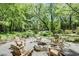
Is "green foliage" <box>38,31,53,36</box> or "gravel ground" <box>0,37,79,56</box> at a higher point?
"green foliage" <box>38,31,53,36</box>

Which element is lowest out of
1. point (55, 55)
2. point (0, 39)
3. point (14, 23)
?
point (55, 55)

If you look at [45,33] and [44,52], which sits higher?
[45,33]

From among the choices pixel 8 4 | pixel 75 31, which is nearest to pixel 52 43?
pixel 75 31

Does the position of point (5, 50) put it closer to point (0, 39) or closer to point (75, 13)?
point (0, 39)

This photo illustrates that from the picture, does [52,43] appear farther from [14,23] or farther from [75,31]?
[14,23]

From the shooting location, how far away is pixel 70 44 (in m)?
1.56

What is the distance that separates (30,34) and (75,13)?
391 millimetres

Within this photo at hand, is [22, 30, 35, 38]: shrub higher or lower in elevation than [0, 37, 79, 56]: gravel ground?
higher

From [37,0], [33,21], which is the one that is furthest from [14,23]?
[37,0]

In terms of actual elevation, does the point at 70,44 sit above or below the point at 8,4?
below

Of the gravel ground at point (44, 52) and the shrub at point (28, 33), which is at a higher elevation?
the shrub at point (28, 33)

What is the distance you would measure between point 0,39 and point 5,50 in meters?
0.10

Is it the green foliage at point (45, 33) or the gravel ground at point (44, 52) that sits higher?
the green foliage at point (45, 33)

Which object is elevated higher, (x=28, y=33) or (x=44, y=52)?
(x=28, y=33)
